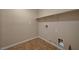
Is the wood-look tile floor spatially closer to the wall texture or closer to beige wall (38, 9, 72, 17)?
the wall texture

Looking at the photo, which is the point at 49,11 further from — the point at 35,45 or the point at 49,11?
the point at 35,45

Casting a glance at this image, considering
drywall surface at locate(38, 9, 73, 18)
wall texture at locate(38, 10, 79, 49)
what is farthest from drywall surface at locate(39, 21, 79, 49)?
drywall surface at locate(38, 9, 73, 18)

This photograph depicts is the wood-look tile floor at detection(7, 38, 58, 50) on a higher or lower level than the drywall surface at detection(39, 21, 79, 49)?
lower

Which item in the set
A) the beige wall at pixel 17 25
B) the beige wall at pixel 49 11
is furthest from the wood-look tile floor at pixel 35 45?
the beige wall at pixel 49 11

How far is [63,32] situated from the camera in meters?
1.56

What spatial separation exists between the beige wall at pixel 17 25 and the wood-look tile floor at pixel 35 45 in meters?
0.07

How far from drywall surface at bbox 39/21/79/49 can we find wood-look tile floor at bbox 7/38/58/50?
8 centimetres

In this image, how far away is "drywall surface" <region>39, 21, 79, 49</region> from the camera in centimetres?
154

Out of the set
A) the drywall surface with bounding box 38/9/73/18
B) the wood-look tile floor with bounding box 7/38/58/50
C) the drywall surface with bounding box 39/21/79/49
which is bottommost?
the wood-look tile floor with bounding box 7/38/58/50

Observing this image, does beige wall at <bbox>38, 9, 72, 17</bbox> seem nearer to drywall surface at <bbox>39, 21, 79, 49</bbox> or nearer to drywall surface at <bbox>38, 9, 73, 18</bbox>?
drywall surface at <bbox>38, 9, 73, 18</bbox>

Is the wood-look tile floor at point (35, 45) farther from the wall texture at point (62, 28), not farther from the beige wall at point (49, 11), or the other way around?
the beige wall at point (49, 11)

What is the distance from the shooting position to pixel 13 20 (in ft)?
5.09

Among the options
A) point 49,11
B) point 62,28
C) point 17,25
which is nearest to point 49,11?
point 49,11
